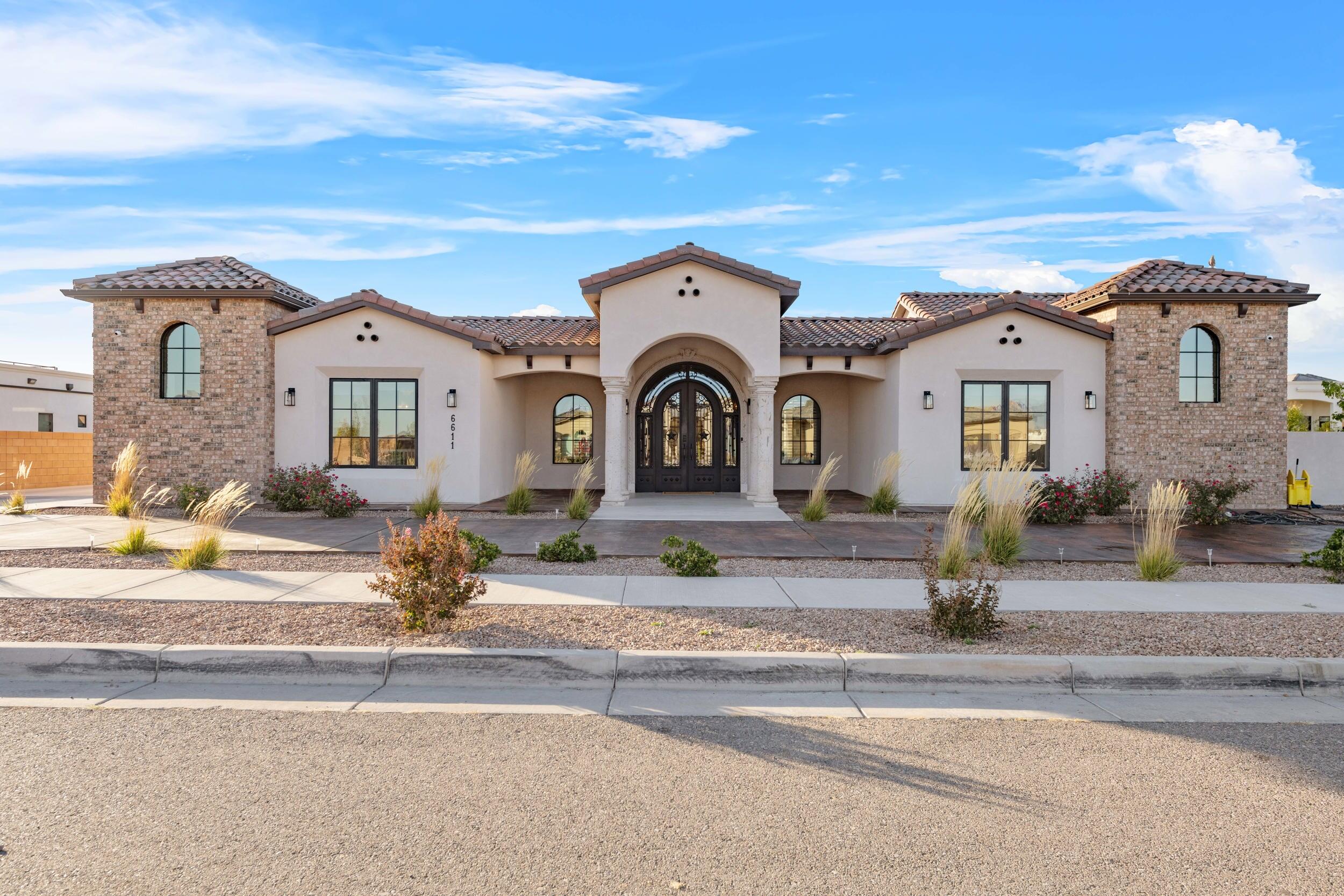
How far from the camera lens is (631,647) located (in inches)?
223

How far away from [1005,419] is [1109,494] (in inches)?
94.5

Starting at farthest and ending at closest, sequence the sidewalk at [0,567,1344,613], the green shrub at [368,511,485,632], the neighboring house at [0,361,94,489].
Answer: the neighboring house at [0,361,94,489] < the sidewalk at [0,567,1344,613] < the green shrub at [368,511,485,632]

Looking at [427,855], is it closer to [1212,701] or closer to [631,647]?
[631,647]

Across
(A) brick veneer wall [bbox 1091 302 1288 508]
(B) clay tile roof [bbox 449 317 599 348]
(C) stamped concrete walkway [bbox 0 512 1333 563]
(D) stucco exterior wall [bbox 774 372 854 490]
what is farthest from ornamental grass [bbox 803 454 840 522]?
(A) brick veneer wall [bbox 1091 302 1288 508]

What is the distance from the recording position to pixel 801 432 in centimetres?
1972

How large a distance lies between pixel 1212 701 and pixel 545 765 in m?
4.47

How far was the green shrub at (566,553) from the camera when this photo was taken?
9328 millimetres

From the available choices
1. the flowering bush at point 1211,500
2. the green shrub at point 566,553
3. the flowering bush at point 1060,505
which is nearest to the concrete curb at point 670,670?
the green shrub at point 566,553

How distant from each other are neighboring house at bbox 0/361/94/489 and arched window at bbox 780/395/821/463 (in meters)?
20.1

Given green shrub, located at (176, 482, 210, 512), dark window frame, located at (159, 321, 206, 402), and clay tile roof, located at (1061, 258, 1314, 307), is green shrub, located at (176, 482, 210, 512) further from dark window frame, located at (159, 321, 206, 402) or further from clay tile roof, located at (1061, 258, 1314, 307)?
clay tile roof, located at (1061, 258, 1314, 307)

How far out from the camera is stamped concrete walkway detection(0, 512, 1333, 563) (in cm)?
1013

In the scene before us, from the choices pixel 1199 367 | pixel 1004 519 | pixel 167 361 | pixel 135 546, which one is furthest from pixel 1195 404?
pixel 167 361

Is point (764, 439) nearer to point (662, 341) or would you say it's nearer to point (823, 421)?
point (662, 341)

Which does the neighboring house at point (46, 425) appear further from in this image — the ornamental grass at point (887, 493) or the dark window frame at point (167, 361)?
the ornamental grass at point (887, 493)
